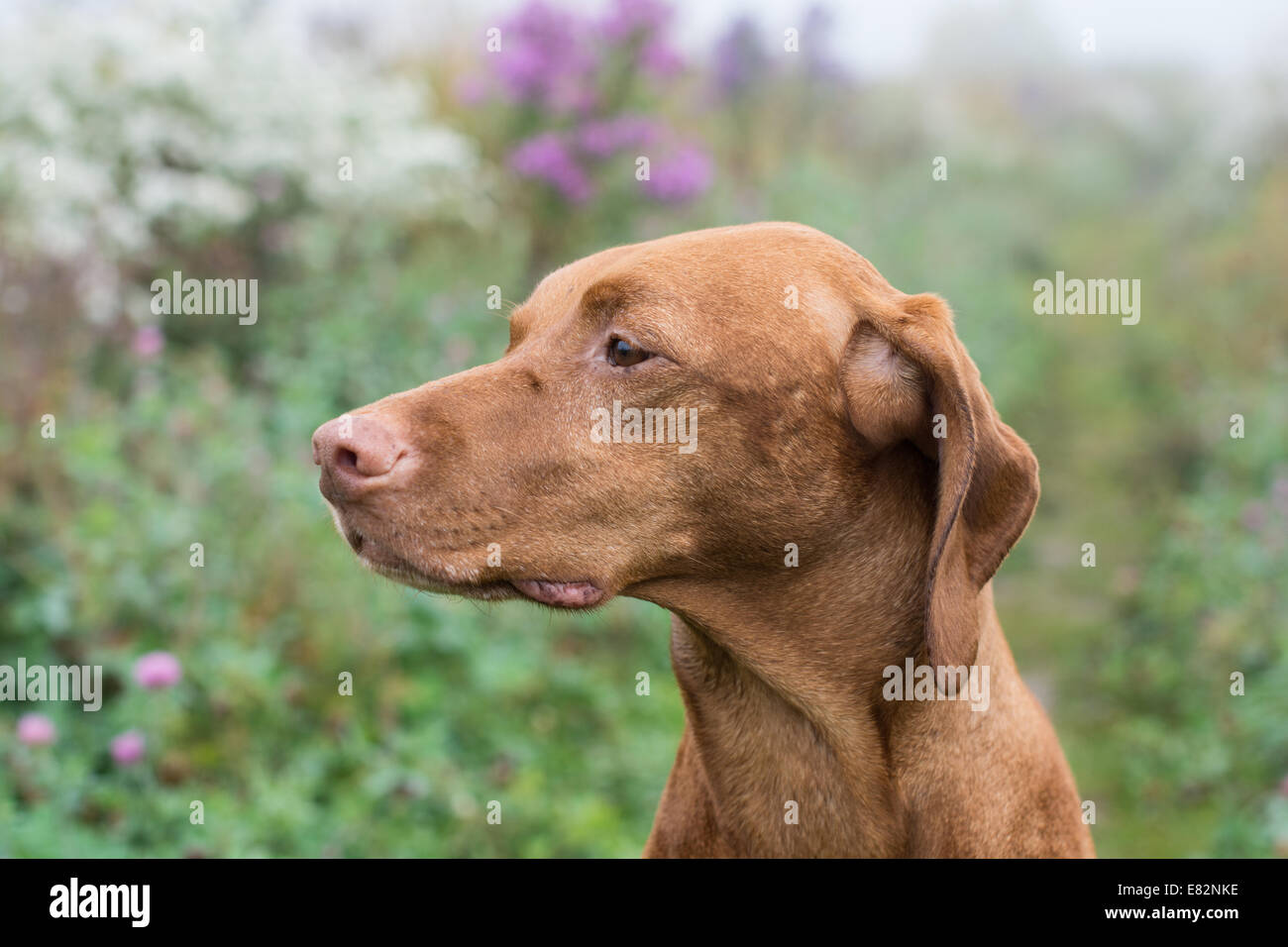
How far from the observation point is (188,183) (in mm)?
6445

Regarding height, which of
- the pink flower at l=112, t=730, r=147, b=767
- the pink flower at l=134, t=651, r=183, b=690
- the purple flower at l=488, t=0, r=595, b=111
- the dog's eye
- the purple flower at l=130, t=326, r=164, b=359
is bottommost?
the pink flower at l=112, t=730, r=147, b=767

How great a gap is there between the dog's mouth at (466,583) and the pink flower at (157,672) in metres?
1.71

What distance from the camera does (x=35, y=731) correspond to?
3498 millimetres

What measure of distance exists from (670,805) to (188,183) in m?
5.20

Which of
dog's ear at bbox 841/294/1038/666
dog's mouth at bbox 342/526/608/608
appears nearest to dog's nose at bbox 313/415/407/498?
dog's mouth at bbox 342/526/608/608

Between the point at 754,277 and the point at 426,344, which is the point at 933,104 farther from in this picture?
the point at 754,277

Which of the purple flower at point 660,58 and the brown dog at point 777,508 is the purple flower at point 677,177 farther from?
the brown dog at point 777,508

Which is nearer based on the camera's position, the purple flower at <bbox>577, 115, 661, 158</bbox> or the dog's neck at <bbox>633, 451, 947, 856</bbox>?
the dog's neck at <bbox>633, 451, 947, 856</bbox>

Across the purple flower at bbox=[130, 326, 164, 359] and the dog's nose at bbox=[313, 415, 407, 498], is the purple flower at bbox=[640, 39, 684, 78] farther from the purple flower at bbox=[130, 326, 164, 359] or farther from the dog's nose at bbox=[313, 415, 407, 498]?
the dog's nose at bbox=[313, 415, 407, 498]

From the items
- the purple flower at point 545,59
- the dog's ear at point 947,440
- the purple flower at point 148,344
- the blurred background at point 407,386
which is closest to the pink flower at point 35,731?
the blurred background at point 407,386

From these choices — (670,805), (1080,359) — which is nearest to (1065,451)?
(1080,359)

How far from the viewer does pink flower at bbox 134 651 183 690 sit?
3.58 metres

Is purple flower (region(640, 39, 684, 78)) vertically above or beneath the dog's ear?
above

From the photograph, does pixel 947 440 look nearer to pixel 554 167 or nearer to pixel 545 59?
pixel 554 167
